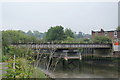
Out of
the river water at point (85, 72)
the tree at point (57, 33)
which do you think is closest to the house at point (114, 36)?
the river water at point (85, 72)

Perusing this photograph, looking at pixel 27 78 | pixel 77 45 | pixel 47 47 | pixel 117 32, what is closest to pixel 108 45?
pixel 77 45

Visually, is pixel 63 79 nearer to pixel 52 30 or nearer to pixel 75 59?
pixel 75 59

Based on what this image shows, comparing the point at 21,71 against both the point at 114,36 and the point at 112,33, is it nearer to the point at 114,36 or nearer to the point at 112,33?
the point at 114,36

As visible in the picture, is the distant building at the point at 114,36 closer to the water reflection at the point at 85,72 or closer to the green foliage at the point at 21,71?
the water reflection at the point at 85,72

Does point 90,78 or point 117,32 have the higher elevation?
point 117,32

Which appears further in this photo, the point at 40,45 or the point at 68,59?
the point at 68,59

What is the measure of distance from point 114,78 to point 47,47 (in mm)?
15028

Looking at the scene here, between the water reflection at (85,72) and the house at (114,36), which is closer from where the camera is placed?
the water reflection at (85,72)

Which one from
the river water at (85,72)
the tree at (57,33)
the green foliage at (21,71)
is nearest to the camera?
the green foliage at (21,71)

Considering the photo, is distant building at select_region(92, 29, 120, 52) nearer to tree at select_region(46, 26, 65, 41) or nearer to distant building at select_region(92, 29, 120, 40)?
distant building at select_region(92, 29, 120, 40)

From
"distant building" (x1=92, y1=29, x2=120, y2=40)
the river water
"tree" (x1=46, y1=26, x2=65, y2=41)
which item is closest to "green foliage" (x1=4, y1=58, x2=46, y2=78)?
the river water

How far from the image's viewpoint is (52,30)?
52312mm

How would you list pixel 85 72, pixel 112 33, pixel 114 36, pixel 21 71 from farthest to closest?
pixel 112 33
pixel 114 36
pixel 85 72
pixel 21 71

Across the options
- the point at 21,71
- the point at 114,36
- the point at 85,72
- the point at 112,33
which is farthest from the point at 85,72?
the point at 112,33
